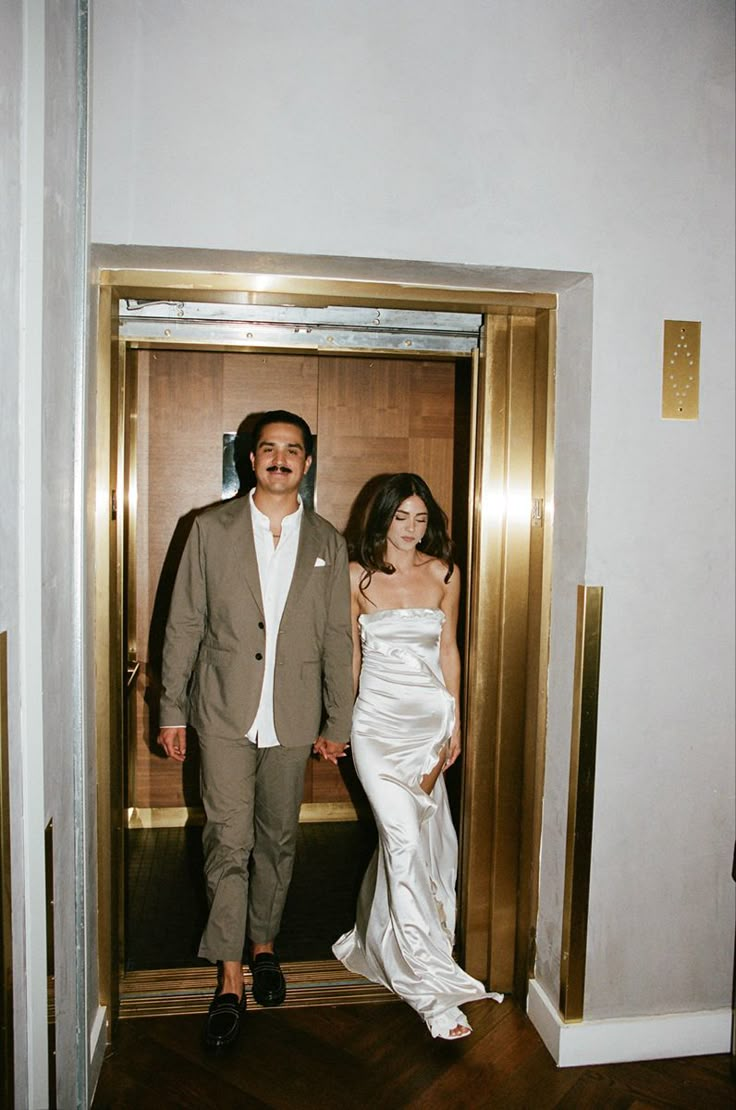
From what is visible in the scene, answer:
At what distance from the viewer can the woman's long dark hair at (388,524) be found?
9.69 ft

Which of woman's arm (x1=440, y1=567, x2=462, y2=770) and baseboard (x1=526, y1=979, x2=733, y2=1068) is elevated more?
woman's arm (x1=440, y1=567, x2=462, y2=770)

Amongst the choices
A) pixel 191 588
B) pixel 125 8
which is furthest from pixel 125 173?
pixel 191 588

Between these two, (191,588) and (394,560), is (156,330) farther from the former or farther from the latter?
(394,560)

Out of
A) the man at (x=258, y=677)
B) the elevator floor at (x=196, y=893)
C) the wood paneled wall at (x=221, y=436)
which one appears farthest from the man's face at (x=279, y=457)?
the elevator floor at (x=196, y=893)

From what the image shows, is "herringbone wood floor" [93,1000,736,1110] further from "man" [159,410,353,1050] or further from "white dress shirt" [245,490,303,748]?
"white dress shirt" [245,490,303,748]

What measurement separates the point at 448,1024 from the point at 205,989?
800 millimetres

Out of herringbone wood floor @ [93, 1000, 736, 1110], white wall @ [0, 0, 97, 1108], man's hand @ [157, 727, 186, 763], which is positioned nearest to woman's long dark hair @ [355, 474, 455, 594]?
man's hand @ [157, 727, 186, 763]

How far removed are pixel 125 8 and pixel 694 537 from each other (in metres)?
2.04

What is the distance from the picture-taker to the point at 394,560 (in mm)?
2980

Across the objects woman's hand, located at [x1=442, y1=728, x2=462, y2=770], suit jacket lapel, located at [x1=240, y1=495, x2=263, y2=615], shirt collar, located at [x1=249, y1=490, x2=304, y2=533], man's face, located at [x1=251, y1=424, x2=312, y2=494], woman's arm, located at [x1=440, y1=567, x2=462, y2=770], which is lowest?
woman's hand, located at [x1=442, y1=728, x2=462, y2=770]

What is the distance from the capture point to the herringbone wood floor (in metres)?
2.30

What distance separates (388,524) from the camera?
296 cm

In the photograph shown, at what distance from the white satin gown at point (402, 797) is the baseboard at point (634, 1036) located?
11.4 inches

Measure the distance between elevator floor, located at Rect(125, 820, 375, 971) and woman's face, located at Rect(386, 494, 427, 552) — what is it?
135cm
